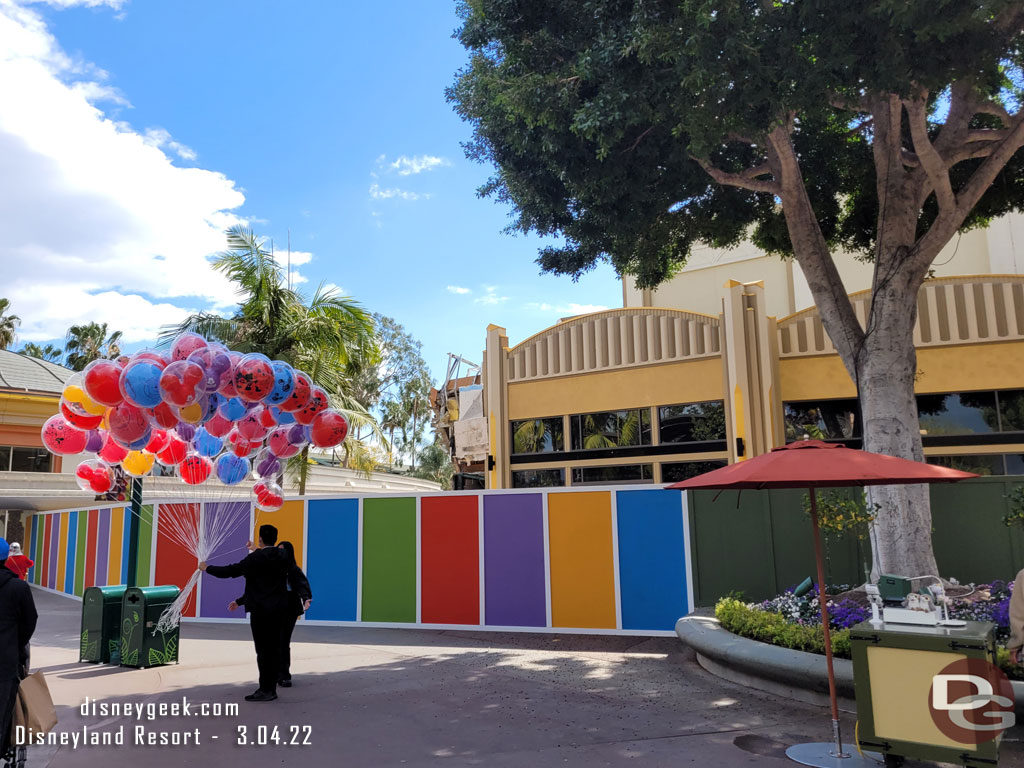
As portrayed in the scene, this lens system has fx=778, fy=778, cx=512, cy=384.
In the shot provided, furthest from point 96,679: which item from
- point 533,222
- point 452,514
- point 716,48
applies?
point 716,48

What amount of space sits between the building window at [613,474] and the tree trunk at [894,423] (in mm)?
9254

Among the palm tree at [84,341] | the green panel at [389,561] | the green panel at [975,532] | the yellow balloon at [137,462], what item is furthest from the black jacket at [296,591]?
the palm tree at [84,341]

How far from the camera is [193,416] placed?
8.28 m

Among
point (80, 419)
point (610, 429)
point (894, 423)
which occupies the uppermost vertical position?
point (610, 429)

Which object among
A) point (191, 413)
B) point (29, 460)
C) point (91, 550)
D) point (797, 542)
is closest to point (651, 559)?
point (797, 542)

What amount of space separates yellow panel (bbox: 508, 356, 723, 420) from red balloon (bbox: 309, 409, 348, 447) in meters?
10.4

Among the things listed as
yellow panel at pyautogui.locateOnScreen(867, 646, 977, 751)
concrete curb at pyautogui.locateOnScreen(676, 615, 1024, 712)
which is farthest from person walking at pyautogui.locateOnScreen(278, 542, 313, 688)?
yellow panel at pyautogui.locateOnScreen(867, 646, 977, 751)

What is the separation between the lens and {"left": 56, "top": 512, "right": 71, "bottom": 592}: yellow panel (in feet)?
66.6

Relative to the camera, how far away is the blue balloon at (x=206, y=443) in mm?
9641

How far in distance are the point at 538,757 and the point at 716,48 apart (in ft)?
22.8

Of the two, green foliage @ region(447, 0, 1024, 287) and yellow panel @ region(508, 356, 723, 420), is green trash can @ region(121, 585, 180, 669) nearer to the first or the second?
green foliage @ region(447, 0, 1024, 287)

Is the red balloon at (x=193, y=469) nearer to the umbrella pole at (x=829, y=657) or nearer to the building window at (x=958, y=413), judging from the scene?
the umbrella pole at (x=829, y=657)

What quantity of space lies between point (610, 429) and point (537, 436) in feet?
6.79

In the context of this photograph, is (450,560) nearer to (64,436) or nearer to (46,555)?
(64,436)
